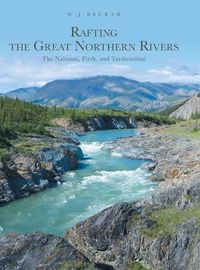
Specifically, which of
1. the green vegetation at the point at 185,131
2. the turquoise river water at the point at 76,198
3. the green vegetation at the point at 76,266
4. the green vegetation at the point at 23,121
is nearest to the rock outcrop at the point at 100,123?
the green vegetation at the point at 23,121

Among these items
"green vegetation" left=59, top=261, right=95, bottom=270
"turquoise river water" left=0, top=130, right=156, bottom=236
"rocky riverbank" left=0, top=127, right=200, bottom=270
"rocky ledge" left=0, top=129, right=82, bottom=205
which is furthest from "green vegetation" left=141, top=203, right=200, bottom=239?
"rocky ledge" left=0, top=129, right=82, bottom=205

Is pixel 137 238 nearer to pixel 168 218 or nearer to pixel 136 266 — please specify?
pixel 136 266

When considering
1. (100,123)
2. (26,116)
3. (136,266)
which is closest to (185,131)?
(26,116)

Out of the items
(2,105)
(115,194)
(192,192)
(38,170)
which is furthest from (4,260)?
(2,105)

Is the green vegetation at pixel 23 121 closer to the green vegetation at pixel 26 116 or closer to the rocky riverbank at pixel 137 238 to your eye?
the green vegetation at pixel 26 116

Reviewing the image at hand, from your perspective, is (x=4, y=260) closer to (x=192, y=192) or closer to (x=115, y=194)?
(x=192, y=192)

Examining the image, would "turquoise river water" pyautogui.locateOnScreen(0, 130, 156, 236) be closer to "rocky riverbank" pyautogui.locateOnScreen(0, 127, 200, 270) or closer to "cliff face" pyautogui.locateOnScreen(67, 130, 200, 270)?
"cliff face" pyautogui.locateOnScreen(67, 130, 200, 270)
